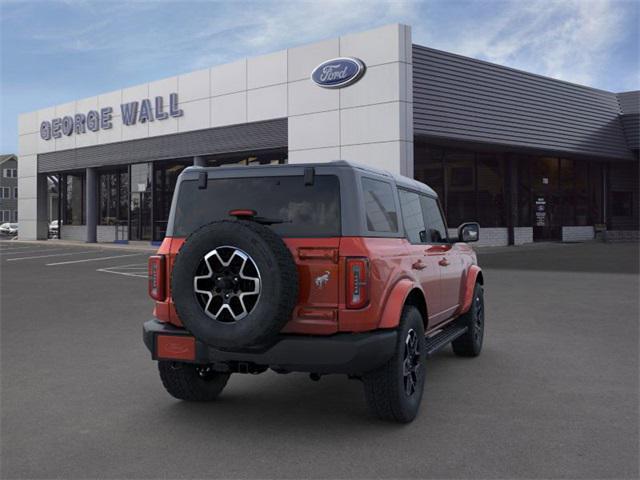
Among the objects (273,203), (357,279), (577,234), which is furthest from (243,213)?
(577,234)

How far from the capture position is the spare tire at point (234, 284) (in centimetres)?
402

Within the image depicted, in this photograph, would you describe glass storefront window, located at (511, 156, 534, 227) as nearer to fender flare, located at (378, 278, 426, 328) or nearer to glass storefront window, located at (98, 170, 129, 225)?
glass storefront window, located at (98, 170, 129, 225)

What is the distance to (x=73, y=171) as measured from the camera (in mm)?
36844

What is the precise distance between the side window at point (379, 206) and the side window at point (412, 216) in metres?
0.22

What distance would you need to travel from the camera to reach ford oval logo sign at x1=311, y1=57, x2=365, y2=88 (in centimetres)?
2192

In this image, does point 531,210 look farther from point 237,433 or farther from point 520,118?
point 237,433

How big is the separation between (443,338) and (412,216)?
3.71ft

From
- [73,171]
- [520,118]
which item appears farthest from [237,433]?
[73,171]

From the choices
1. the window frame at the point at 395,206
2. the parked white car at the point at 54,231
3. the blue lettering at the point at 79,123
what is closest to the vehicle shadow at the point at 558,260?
the window frame at the point at 395,206

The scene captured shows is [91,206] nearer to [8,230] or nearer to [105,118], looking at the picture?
[105,118]

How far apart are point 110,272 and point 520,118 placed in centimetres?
1725

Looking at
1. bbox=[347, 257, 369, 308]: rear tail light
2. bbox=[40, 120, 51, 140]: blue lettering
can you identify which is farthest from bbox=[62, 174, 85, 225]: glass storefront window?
bbox=[347, 257, 369, 308]: rear tail light

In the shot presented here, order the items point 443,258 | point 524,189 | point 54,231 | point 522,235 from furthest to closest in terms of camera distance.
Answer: point 54,231
point 524,189
point 522,235
point 443,258

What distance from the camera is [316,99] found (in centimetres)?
2328
